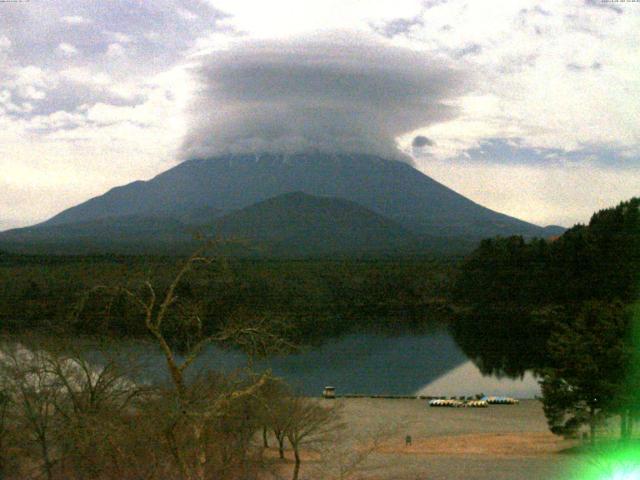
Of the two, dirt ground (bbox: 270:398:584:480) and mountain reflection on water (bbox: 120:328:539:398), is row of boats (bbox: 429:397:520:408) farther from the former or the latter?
mountain reflection on water (bbox: 120:328:539:398)

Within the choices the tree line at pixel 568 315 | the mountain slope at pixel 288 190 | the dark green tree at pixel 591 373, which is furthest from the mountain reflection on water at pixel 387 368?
the mountain slope at pixel 288 190

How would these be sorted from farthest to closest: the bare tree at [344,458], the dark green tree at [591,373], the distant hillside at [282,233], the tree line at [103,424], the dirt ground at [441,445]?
the distant hillside at [282,233], the dark green tree at [591,373], the dirt ground at [441,445], the bare tree at [344,458], the tree line at [103,424]

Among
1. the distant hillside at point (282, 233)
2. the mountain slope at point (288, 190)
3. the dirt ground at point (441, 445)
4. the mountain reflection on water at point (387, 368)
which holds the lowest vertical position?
the mountain reflection on water at point (387, 368)

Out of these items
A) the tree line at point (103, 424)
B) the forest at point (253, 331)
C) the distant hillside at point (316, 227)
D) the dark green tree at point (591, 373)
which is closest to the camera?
the forest at point (253, 331)

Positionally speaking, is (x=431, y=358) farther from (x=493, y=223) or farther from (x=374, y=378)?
(x=493, y=223)

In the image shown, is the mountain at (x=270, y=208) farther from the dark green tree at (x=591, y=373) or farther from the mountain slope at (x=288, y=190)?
the dark green tree at (x=591, y=373)

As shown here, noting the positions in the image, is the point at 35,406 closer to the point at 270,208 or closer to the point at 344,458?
the point at 344,458

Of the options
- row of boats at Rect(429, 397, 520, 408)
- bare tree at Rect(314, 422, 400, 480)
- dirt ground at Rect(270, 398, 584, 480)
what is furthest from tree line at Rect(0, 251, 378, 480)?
row of boats at Rect(429, 397, 520, 408)
